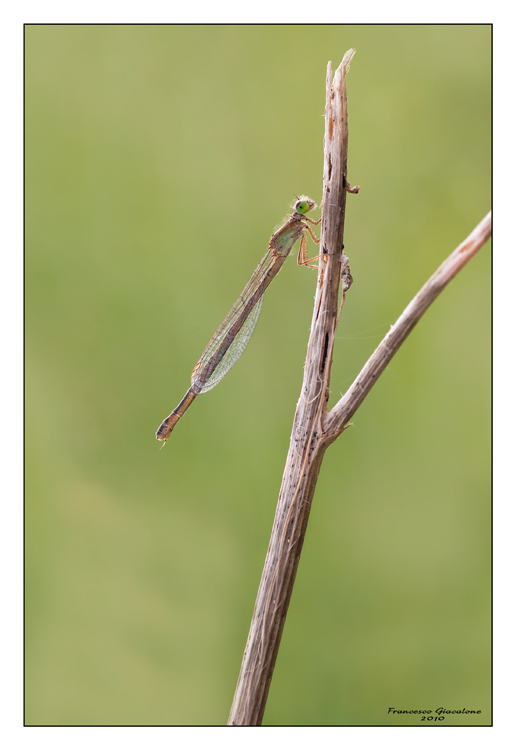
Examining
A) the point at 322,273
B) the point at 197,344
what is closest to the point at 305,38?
the point at 197,344

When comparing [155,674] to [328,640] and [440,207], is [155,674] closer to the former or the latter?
[328,640]

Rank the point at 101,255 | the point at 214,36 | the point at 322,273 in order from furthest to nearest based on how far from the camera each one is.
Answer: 1. the point at 101,255
2. the point at 214,36
3. the point at 322,273

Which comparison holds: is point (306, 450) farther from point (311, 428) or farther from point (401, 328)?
point (401, 328)

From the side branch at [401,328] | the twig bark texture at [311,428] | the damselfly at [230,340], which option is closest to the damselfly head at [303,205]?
the damselfly at [230,340]

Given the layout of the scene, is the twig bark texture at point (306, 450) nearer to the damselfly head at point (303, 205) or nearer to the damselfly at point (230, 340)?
the damselfly head at point (303, 205)

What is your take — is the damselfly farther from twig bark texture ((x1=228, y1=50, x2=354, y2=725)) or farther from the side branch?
the side branch

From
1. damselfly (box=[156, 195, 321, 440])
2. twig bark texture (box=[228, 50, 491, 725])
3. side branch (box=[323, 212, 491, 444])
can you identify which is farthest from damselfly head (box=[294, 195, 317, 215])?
side branch (box=[323, 212, 491, 444])
